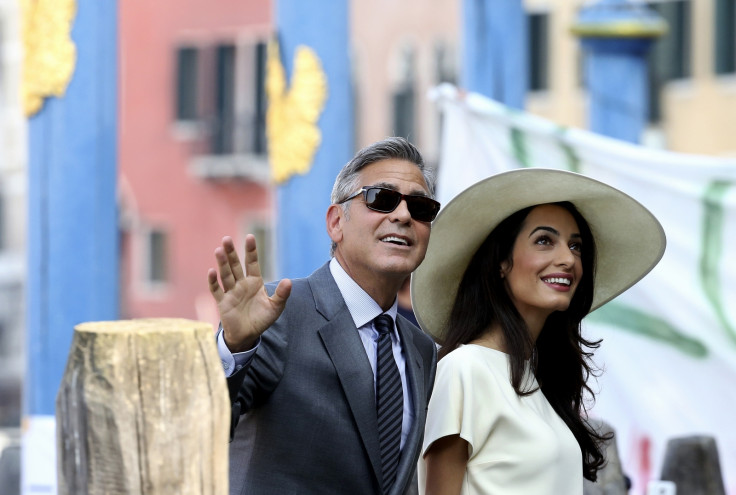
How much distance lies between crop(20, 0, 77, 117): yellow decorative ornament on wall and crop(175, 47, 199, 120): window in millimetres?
20896

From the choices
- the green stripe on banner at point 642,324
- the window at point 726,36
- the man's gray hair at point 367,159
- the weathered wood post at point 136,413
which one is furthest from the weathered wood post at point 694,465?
the window at point 726,36

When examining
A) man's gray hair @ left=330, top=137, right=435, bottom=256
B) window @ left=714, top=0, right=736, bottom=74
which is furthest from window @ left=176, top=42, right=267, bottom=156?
man's gray hair @ left=330, top=137, right=435, bottom=256

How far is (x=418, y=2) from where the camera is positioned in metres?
25.0

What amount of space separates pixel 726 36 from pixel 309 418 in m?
19.1

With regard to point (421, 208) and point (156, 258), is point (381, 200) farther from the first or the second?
point (156, 258)

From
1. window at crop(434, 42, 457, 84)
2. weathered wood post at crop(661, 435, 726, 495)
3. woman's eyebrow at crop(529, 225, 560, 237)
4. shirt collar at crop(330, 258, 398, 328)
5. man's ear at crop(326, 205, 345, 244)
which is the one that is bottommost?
weathered wood post at crop(661, 435, 726, 495)

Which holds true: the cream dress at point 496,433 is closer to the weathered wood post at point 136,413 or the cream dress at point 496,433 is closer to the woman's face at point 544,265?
the woman's face at point 544,265

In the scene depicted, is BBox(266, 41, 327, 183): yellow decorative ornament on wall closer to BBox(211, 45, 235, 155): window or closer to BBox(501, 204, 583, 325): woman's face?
BBox(501, 204, 583, 325): woman's face

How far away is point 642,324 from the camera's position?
19.3 feet

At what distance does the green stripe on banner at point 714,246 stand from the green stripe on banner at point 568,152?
1.60 ft

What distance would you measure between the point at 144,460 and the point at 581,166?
370 cm

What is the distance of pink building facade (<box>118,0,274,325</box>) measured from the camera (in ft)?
87.2

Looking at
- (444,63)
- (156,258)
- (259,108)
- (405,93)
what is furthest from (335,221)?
(156,258)

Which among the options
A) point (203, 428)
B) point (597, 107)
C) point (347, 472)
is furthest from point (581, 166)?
point (203, 428)
